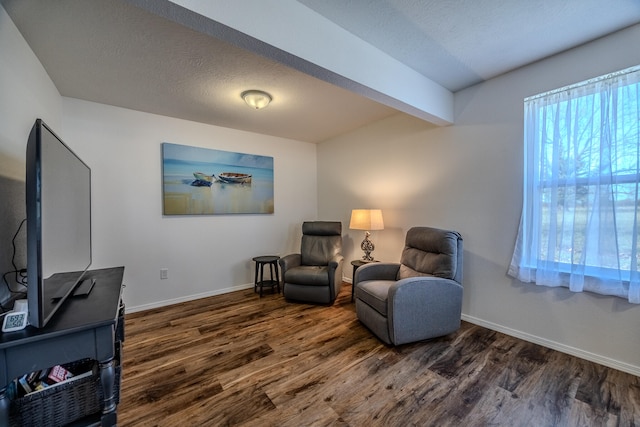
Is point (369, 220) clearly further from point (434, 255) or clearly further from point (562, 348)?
point (562, 348)

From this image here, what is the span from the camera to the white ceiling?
4.72 ft

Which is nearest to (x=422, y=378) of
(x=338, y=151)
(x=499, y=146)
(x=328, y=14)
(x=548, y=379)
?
(x=548, y=379)

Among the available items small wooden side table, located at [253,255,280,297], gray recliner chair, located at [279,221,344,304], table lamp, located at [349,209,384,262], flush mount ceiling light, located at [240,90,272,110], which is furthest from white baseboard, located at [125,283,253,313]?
flush mount ceiling light, located at [240,90,272,110]

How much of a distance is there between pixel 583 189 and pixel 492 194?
0.61 m

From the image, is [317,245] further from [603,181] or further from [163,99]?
[603,181]

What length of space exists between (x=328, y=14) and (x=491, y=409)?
2581mm

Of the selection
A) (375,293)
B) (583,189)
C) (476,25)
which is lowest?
(375,293)

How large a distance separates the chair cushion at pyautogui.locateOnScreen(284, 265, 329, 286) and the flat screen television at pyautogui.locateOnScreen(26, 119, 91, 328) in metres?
1.95

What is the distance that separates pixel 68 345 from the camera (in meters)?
1.06

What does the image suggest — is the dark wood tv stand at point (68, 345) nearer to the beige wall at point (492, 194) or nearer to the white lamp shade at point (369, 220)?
the white lamp shade at point (369, 220)

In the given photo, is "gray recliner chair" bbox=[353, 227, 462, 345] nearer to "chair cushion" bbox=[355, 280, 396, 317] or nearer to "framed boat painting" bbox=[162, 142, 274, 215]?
"chair cushion" bbox=[355, 280, 396, 317]

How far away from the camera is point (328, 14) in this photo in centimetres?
159

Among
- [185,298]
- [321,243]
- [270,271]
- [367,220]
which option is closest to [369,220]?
[367,220]

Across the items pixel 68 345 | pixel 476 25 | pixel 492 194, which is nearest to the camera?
pixel 68 345
